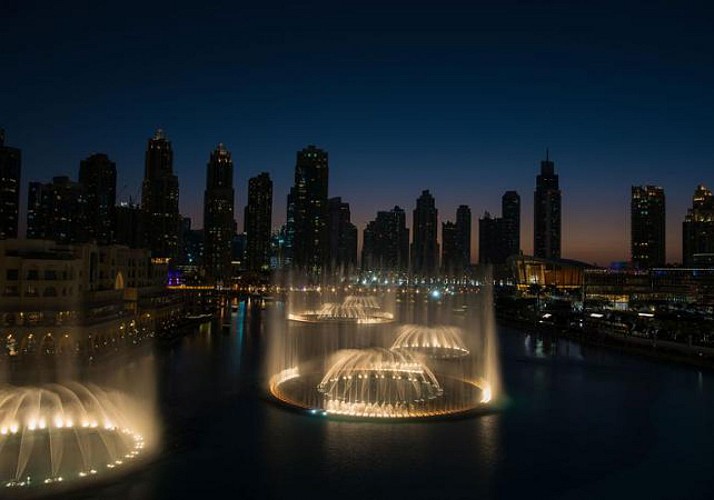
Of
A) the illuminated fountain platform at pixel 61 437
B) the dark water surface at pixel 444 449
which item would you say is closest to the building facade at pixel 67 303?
the dark water surface at pixel 444 449

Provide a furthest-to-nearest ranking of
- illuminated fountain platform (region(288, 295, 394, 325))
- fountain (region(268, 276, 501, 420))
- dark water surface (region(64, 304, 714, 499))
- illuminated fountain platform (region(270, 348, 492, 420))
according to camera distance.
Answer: illuminated fountain platform (region(288, 295, 394, 325)) → fountain (region(268, 276, 501, 420)) → illuminated fountain platform (region(270, 348, 492, 420)) → dark water surface (region(64, 304, 714, 499))

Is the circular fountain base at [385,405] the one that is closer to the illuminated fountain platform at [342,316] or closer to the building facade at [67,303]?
the building facade at [67,303]

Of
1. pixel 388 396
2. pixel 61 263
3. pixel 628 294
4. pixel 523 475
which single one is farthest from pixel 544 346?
pixel 628 294

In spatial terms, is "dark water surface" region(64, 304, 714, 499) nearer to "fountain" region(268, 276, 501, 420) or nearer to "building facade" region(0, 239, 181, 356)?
"fountain" region(268, 276, 501, 420)

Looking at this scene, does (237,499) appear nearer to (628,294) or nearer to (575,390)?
(575,390)

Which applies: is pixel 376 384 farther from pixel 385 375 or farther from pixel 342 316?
pixel 342 316

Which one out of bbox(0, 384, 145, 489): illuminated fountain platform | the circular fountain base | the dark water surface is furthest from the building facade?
the circular fountain base

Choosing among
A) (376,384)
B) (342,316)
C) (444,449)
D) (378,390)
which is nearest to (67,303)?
(376,384)
